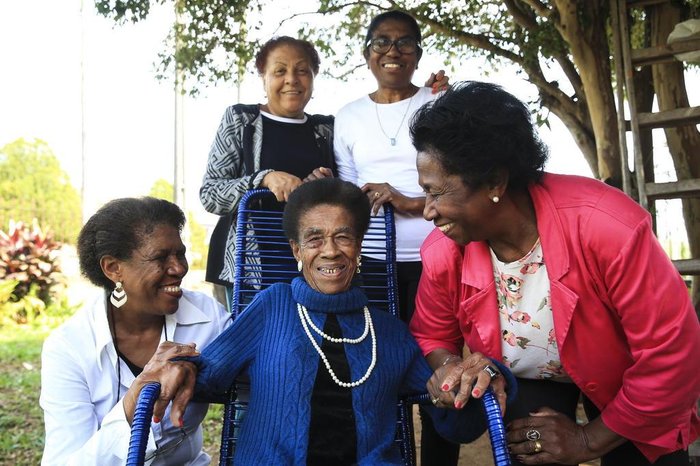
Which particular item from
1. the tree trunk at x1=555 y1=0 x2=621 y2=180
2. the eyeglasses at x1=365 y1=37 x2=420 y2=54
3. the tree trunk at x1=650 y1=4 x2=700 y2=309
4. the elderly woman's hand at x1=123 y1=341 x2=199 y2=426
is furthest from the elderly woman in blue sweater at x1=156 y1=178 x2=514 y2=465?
the tree trunk at x1=650 y1=4 x2=700 y2=309

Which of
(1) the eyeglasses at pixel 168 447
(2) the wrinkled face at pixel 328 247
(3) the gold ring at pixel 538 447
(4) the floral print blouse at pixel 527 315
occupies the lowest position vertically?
(1) the eyeglasses at pixel 168 447

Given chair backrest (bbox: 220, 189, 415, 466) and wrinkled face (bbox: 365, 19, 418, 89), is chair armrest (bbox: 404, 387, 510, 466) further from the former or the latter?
wrinkled face (bbox: 365, 19, 418, 89)

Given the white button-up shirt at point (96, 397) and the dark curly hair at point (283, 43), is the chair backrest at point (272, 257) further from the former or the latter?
the dark curly hair at point (283, 43)

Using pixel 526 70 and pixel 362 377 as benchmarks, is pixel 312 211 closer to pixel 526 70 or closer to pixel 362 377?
pixel 362 377

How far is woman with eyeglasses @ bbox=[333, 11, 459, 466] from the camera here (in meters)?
2.92

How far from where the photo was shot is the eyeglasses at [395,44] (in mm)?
3123

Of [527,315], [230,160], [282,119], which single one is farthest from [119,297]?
[527,315]

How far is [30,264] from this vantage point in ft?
30.3

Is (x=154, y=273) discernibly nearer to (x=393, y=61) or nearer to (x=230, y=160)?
(x=230, y=160)

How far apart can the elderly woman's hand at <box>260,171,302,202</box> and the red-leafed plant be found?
294 inches

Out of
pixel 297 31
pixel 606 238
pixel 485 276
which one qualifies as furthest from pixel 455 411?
pixel 297 31

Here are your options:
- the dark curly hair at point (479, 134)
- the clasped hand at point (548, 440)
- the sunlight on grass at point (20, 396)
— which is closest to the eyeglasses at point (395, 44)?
the dark curly hair at point (479, 134)

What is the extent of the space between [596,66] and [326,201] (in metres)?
4.64

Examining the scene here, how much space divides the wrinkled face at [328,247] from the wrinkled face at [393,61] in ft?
3.40
